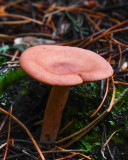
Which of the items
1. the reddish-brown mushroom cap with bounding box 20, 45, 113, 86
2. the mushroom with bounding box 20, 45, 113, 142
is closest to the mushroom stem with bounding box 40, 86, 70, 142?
the mushroom with bounding box 20, 45, 113, 142

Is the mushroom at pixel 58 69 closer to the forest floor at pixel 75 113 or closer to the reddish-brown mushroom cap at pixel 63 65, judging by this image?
the reddish-brown mushroom cap at pixel 63 65

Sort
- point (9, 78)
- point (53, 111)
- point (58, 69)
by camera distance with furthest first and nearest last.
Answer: point (9, 78), point (53, 111), point (58, 69)

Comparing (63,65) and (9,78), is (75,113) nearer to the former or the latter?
(63,65)

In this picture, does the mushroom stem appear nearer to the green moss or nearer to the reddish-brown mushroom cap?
the reddish-brown mushroom cap

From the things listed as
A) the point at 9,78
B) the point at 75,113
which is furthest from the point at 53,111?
the point at 9,78

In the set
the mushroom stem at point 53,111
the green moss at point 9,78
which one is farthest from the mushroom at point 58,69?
the green moss at point 9,78

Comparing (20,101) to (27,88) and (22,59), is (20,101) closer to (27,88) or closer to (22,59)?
(27,88)

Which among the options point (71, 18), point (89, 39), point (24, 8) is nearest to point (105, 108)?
point (89, 39)
